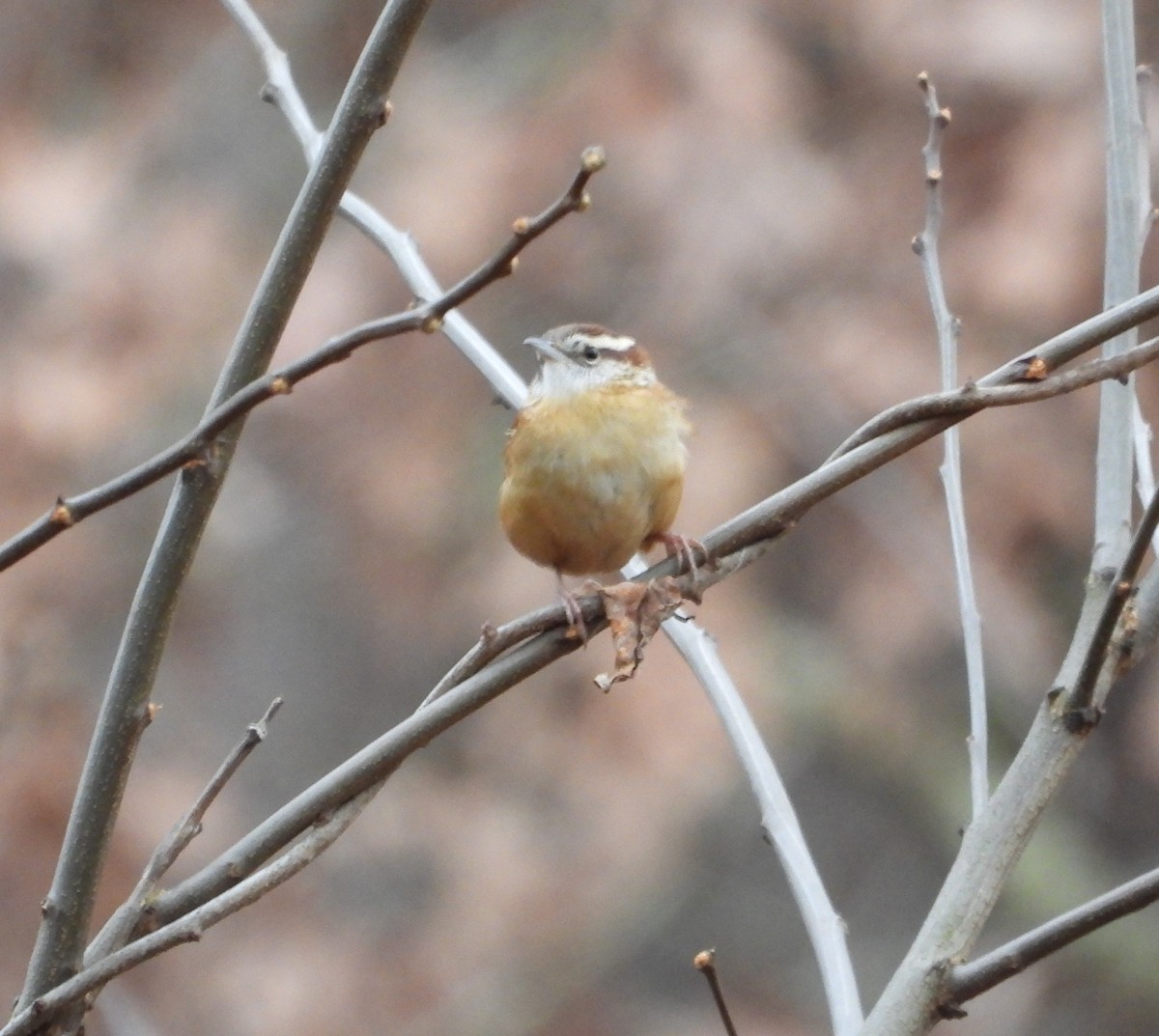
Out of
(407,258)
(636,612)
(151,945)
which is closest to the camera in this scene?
(151,945)

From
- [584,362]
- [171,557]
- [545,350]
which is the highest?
[545,350]

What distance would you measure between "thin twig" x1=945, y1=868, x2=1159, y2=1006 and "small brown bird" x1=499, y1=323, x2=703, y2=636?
1237mm

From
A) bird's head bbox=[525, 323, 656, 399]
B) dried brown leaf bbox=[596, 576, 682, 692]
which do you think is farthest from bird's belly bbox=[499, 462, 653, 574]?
dried brown leaf bbox=[596, 576, 682, 692]

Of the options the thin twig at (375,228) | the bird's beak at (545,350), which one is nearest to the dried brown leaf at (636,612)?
the thin twig at (375,228)

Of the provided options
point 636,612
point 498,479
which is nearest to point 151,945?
point 636,612

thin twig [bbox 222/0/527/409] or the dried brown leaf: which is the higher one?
thin twig [bbox 222/0/527/409]

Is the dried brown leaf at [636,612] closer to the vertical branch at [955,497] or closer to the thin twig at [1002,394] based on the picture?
the thin twig at [1002,394]

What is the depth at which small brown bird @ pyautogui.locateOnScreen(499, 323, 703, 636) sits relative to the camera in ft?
9.62

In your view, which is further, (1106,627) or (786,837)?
(786,837)

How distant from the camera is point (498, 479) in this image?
6.90 metres

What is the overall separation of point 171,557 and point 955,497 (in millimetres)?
999

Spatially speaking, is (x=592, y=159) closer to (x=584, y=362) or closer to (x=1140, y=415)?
(x=1140, y=415)

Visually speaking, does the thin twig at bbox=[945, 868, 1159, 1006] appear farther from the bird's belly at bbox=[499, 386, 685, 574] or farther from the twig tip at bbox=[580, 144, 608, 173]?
the bird's belly at bbox=[499, 386, 685, 574]

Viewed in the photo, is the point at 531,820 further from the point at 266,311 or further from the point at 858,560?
the point at 266,311
